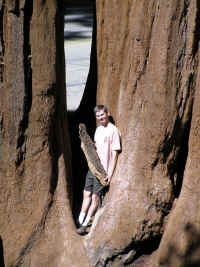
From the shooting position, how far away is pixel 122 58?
5.41 metres

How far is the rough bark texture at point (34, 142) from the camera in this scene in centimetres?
492

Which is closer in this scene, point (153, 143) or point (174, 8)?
point (174, 8)

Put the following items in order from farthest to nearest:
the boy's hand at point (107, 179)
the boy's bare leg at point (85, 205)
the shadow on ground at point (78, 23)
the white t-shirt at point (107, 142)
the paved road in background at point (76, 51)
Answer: the shadow on ground at point (78, 23) → the paved road in background at point (76, 51) → the boy's bare leg at point (85, 205) → the boy's hand at point (107, 179) → the white t-shirt at point (107, 142)

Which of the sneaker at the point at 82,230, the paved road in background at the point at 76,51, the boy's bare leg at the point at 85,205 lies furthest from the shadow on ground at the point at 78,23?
the sneaker at the point at 82,230

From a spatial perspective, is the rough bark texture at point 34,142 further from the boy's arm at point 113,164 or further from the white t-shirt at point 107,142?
the boy's arm at point 113,164

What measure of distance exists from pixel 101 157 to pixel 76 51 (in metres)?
11.1

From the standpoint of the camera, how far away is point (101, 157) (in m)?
5.63

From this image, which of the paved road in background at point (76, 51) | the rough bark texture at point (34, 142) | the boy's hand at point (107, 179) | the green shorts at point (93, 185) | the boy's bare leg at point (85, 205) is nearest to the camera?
the rough bark texture at point (34, 142)

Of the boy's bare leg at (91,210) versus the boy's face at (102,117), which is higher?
the boy's face at (102,117)

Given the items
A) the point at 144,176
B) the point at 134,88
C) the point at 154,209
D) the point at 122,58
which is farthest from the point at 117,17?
the point at 154,209

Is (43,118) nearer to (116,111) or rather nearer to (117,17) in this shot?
(116,111)

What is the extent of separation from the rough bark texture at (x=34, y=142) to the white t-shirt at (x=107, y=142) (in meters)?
0.36

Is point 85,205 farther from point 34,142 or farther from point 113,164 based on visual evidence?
point 34,142

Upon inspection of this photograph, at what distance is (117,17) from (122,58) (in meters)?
0.44
